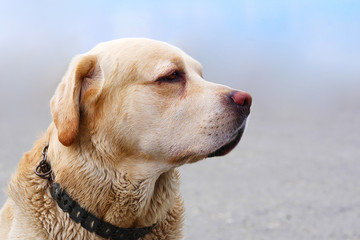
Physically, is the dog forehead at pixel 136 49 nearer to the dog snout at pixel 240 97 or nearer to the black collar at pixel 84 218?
the dog snout at pixel 240 97

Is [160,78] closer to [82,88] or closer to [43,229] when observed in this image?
[82,88]

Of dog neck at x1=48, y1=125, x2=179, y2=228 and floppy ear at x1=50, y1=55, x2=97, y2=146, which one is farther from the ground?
floppy ear at x1=50, y1=55, x2=97, y2=146

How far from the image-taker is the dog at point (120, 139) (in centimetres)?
262

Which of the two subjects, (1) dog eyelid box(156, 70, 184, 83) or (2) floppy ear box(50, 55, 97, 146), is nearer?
(2) floppy ear box(50, 55, 97, 146)

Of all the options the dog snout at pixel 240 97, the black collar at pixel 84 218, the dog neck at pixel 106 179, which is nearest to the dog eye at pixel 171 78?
the dog snout at pixel 240 97

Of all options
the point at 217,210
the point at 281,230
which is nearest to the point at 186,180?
the point at 217,210

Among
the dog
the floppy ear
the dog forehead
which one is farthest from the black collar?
the dog forehead

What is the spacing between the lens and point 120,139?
265cm

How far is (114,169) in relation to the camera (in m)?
2.69

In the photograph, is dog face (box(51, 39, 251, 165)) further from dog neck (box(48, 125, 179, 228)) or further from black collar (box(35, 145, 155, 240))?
black collar (box(35, 145, 155, 240))

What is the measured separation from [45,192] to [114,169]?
433 millimetres

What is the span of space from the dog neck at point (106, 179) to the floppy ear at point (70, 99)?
0.17m

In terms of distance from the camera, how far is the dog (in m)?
2.62

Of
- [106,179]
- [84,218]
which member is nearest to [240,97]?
[106,179]
